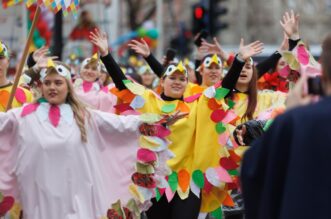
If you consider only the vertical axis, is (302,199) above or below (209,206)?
above

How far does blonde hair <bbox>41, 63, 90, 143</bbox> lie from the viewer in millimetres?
7188

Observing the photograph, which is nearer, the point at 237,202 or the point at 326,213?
the point at 326,213

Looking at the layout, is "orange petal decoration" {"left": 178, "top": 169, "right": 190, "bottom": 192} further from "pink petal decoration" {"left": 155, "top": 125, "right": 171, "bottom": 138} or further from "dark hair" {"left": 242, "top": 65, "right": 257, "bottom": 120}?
"dark hair" {"left": 242, "top": 65, "right": 257, "bottom": 120}

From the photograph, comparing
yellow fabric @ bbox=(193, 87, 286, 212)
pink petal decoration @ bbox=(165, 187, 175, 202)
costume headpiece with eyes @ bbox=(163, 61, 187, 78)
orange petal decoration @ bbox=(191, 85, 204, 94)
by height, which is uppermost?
costume headpiece with eyes @ bbox=(163, 61, 187, 78)

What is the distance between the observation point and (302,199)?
13.9ft

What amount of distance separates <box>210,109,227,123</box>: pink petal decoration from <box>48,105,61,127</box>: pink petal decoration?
166 cm

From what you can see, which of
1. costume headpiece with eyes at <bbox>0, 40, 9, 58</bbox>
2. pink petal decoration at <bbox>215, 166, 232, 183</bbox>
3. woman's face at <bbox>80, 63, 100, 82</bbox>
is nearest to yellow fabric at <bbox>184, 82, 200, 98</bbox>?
pink petal decoration at <bbox>215, 166, 232, 183</bbox>

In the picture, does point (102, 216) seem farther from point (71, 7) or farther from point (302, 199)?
point (302, 199)

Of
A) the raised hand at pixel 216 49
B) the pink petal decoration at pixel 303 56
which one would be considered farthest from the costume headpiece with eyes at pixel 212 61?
the pink petal decoration at pixel 303 56

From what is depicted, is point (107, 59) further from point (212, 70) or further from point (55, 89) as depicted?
point (212, 70)

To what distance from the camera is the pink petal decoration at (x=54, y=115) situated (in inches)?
281

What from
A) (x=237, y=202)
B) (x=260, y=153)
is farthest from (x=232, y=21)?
(x=260, y=153)

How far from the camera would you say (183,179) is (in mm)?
8375

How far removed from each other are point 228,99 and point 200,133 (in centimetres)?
60
